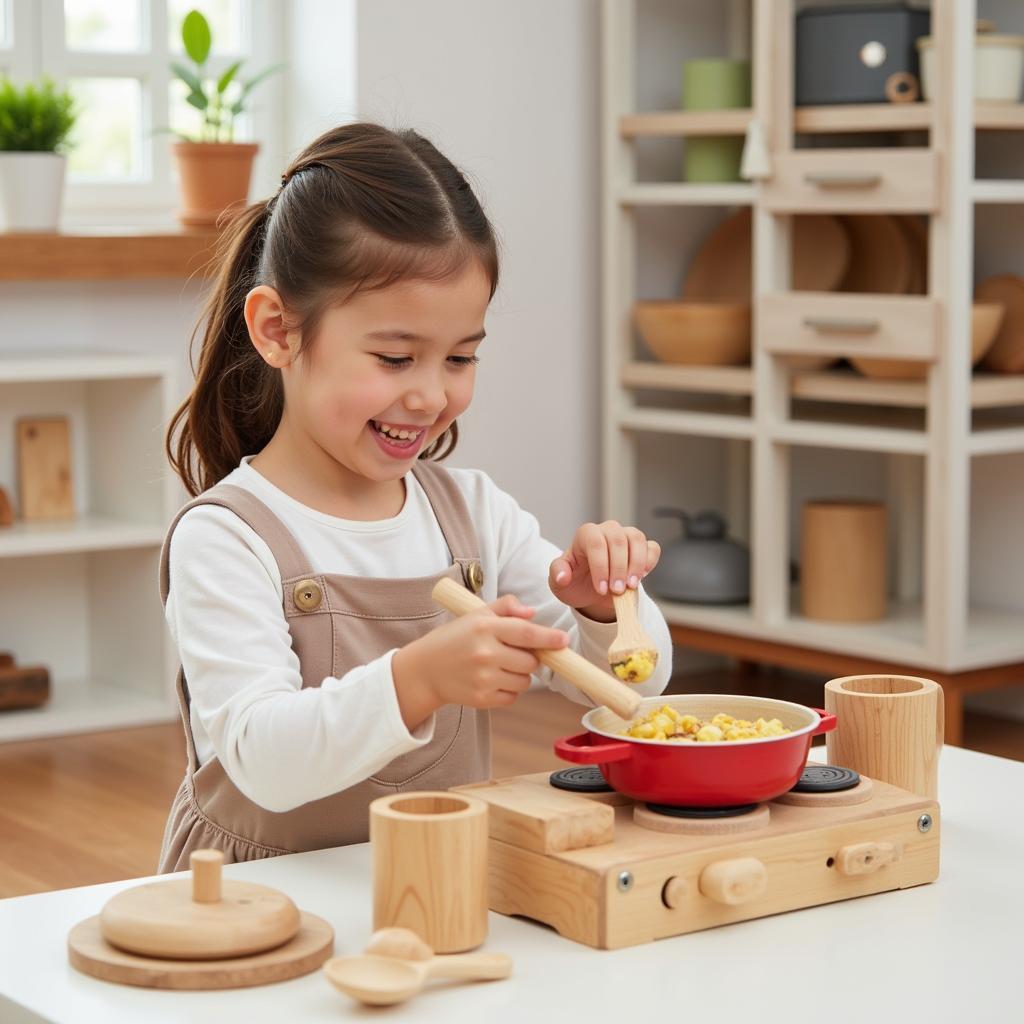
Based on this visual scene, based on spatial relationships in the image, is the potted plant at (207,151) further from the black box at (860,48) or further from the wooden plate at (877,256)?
the wooden plate at (877,256)

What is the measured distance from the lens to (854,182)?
3275 mm

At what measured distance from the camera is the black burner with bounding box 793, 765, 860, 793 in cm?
113

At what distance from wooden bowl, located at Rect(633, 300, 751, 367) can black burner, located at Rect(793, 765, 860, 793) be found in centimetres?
252

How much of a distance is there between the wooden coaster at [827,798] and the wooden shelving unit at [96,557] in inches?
94.0

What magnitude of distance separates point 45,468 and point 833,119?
1672 millimetres

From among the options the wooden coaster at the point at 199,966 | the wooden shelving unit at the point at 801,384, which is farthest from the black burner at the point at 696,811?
the wooden shelving unit at the point at 801,384

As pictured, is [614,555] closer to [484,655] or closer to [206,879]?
[484,655]

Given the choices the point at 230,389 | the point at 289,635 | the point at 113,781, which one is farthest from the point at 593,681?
the point at 113,781

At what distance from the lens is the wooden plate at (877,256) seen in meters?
3.59

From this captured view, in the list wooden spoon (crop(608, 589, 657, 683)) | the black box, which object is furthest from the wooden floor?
wooden spoon (crop(608, 589, 657, 683))

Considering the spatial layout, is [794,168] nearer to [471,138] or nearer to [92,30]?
[471,138]

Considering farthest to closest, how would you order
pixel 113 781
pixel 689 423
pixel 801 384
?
1. pixel 689 423
2. pixel 801 384
3. pixel 113 781

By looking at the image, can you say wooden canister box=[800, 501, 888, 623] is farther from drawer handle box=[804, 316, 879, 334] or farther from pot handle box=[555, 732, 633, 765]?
pot handle box=[555, 732, 633, 765]

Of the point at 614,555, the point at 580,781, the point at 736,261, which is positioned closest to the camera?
the point at 580,781
